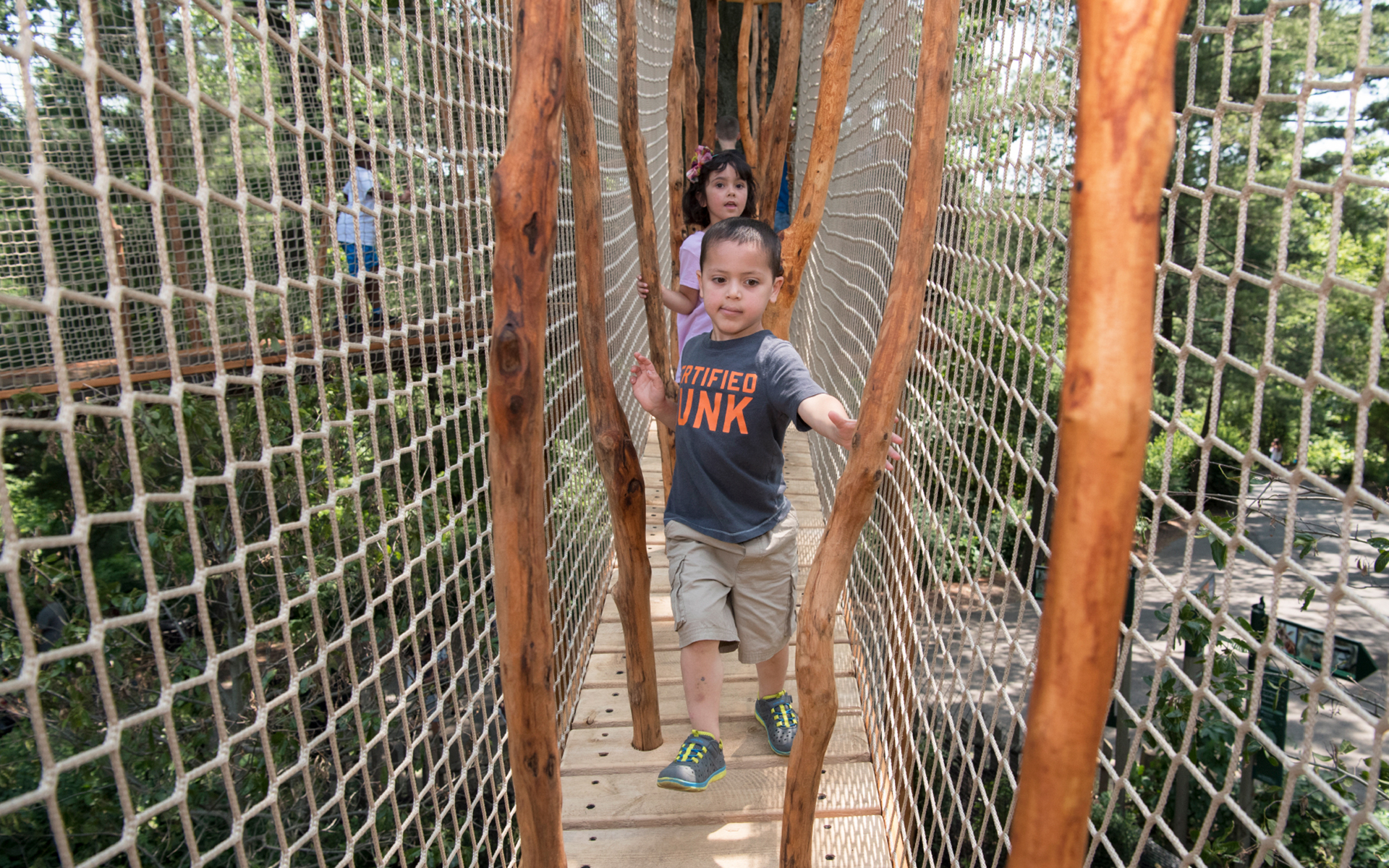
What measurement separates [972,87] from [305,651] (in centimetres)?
336

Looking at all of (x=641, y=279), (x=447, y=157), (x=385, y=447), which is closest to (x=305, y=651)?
(x=385, y=447)

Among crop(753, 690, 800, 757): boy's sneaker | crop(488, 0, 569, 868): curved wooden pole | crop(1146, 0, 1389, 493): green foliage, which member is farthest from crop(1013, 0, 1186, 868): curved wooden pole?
crop(1146, 0, 1389, 493): green foliage

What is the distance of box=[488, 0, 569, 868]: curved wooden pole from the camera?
912 millimetres

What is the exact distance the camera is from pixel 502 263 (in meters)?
0.91

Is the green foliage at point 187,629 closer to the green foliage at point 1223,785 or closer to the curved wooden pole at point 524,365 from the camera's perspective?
the curved wooden pole at point 524,365

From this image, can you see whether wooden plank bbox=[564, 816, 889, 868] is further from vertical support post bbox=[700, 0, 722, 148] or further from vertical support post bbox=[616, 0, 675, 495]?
vertical support post bbox=[700, 0, 722, 148]

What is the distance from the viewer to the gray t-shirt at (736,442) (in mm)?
1531

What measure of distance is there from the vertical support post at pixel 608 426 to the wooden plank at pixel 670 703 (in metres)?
0.10

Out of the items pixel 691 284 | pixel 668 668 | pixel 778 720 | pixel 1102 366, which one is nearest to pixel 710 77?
pixel 691 284

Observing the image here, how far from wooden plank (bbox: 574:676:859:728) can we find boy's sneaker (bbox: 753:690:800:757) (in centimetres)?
9

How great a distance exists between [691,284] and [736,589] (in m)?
0.89

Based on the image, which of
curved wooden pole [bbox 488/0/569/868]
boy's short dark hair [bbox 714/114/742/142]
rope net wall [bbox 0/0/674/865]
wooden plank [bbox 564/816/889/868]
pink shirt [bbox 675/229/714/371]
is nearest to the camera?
rope net wall [bbox 0/0/674/865]

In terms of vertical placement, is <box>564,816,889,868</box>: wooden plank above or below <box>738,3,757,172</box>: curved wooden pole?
below

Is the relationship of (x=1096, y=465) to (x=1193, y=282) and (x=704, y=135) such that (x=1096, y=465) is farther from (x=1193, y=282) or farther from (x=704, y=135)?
(x=704, y=135)
